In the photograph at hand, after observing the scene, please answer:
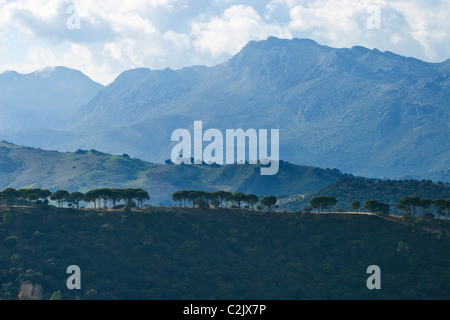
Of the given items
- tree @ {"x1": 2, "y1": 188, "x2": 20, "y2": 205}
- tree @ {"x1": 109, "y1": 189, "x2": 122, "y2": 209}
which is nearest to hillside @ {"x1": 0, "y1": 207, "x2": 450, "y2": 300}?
tree @ {"x1": 2, "y1": 188, "x2": 20, "y2": 205}

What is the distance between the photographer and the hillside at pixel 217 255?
128000 mm

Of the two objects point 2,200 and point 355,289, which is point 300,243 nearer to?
point 355,289

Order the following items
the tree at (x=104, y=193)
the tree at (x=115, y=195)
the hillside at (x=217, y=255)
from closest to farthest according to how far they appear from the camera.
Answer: the hillside at (x=217, y=255) < the tree at (x=104, y=193) < the tree at (x=115, y=195)

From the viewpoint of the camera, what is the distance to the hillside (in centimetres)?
12800

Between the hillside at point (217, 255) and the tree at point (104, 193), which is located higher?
the tree at point (104, 193)

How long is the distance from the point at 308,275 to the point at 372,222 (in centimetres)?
2806

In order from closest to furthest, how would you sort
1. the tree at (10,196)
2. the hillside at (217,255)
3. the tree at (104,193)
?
1. the hillside at (217,255)
2. the tree at (10,196)
3. the tree at (104,193)

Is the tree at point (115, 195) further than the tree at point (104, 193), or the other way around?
the tree at point (115, 195)

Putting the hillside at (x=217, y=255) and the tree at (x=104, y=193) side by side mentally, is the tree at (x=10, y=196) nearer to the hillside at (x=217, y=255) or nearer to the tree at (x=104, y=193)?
the hillside at (x=217, y=255)

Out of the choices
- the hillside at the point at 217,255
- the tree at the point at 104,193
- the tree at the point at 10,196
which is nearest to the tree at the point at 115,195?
the tree at the point at 104,193

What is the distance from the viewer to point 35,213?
485 ft

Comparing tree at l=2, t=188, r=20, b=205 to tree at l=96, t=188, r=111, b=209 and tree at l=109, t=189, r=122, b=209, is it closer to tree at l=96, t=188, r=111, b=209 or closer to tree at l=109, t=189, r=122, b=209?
tree at l=96, t=188, r=111, b=209

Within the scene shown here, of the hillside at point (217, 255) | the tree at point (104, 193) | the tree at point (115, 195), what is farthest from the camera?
the tree at point (115, 195)
